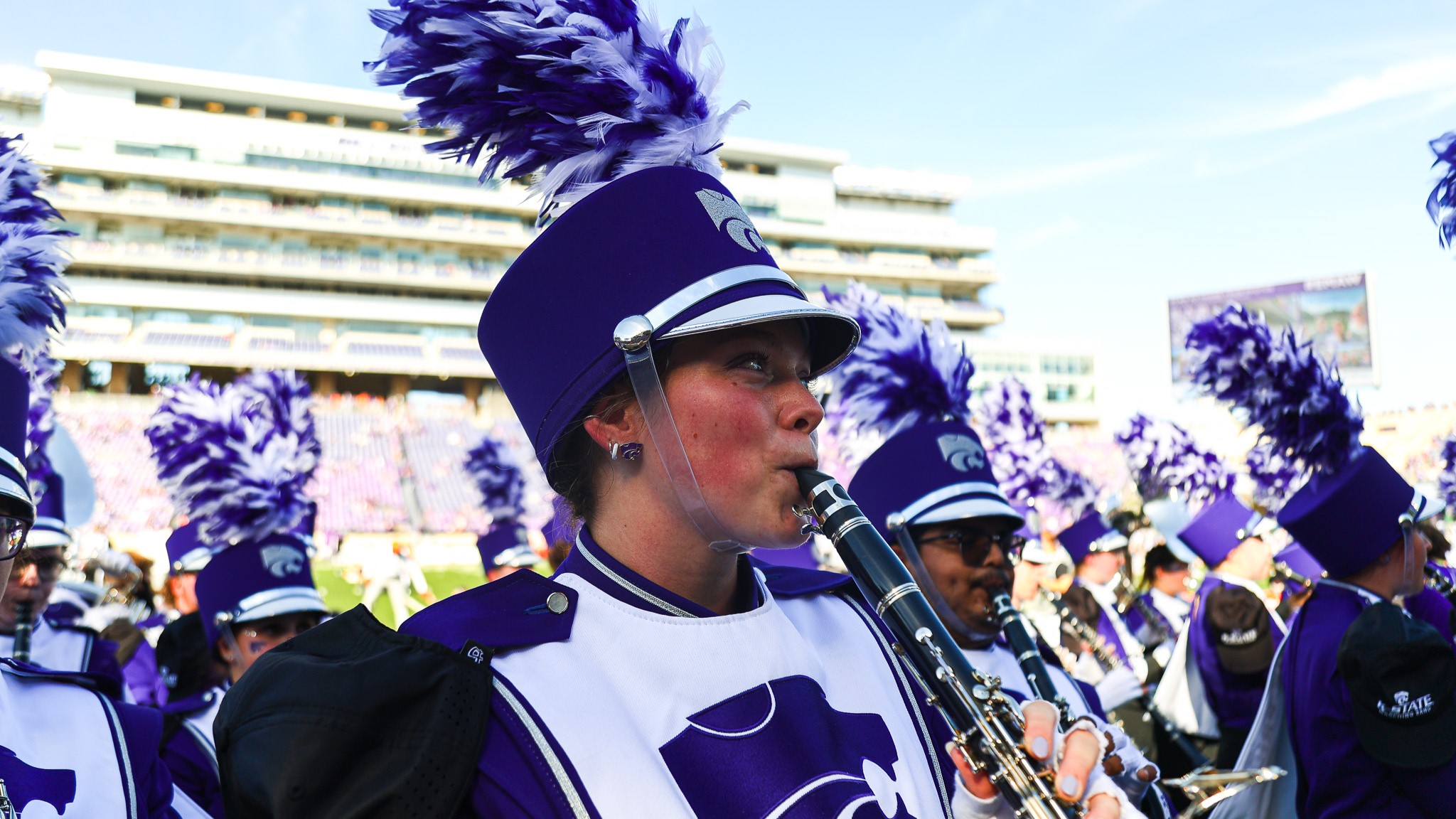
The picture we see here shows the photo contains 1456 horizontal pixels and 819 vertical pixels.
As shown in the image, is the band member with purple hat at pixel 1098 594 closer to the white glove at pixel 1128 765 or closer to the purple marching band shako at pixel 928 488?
the purple marching band shako at pixel 928 488

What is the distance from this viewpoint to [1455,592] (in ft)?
18.4

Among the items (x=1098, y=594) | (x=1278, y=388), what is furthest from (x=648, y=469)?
(x=1098, y=594)

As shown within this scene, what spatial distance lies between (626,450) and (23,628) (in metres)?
4.08

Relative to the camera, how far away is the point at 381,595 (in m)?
23.4

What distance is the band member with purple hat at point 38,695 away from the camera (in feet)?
7.33

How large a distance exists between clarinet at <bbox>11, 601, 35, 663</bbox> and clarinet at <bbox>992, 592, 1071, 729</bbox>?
4018 millimetres

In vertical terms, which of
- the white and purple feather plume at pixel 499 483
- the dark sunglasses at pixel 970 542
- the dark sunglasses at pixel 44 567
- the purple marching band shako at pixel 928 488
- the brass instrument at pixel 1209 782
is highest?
the brass instrument at pixel 1209 782

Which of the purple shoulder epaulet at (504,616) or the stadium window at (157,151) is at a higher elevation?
the purple shoulder epaulet at (504,616)

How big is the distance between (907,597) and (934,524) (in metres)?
2.15

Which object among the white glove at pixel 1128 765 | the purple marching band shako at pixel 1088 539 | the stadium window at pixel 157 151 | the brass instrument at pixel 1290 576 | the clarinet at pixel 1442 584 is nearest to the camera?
the white glove at pixel 1128 765

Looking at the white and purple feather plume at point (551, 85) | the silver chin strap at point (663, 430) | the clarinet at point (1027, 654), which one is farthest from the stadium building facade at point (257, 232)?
the silver chin strap at point (663, 430)

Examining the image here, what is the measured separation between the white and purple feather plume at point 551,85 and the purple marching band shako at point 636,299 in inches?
4.2

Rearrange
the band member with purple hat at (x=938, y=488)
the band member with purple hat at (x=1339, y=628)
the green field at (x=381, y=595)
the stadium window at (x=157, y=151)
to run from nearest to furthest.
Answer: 1. the band member with purple hat at (x=1339, y=628)
2. the band member with purple hat at (x=938, y=488)
3. the green field at (x=381, y=595)
4. the stadium window at (x=157, y=151)

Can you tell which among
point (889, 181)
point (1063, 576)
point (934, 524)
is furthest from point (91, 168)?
point (934, 524)
